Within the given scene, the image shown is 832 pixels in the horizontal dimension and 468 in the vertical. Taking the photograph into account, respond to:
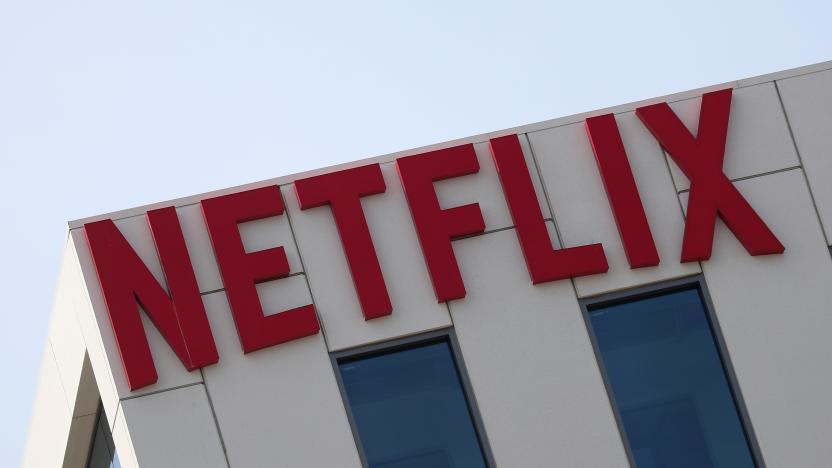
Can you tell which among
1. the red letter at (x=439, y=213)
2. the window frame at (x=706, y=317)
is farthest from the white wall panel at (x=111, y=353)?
the window frame at (x=706, y=317)

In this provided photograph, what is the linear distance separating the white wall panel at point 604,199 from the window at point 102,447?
6.48 meters

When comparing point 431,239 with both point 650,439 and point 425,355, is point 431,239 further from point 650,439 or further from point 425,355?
point 650,439

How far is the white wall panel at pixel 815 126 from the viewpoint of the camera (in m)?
17.1

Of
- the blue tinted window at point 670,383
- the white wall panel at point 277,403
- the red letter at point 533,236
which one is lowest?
the blue tinted window at point 670,383

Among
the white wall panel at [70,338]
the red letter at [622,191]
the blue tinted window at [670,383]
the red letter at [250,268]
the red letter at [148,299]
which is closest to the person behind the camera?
the red letter at [148,299]

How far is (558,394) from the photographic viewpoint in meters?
16.0

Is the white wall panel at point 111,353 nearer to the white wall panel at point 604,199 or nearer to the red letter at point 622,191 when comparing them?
the white wall panel at point 604,199

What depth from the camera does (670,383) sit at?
53.9 feet

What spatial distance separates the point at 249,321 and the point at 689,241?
184 inches

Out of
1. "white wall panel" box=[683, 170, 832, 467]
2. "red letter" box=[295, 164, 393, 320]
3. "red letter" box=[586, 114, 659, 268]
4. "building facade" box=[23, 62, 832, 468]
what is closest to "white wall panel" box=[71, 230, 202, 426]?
"building facade" box=[23, 62, 832, 468]

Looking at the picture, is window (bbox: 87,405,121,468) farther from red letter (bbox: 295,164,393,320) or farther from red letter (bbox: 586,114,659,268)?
red letter (bbox: 586,114,659,268)

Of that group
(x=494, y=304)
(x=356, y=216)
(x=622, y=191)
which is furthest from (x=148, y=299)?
(x=622, y=191)

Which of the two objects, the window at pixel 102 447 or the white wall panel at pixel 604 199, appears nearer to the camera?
the white wall panel at pixel 604 199

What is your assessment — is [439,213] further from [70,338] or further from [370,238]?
[70,338]
